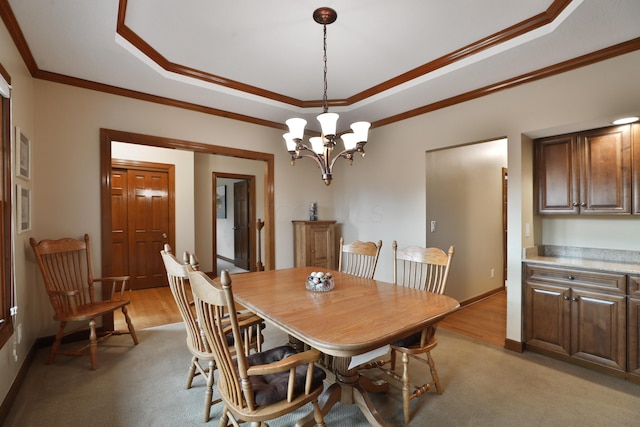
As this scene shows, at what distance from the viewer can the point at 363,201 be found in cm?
446

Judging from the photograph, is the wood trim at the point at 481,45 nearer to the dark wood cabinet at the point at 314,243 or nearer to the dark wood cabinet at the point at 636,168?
the dark wood cabinet at the point at 636,168

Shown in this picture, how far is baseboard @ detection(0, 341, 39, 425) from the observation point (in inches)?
73.2

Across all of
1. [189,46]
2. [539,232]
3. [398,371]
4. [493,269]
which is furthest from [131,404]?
[493,269]

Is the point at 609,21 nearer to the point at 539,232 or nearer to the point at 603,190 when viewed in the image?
the point at 603,190

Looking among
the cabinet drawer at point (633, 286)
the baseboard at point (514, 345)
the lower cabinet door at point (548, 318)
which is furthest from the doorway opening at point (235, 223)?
the cabinet drawer at point (633, 286)

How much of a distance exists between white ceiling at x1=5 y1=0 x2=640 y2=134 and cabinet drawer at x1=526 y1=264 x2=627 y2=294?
1.73 meters

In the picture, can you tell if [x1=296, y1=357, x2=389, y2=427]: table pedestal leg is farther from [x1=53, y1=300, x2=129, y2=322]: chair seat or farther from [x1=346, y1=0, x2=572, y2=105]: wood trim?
[x1=346, y1=0, x2=572, y2=105]: wood trim

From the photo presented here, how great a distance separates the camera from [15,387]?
209cm

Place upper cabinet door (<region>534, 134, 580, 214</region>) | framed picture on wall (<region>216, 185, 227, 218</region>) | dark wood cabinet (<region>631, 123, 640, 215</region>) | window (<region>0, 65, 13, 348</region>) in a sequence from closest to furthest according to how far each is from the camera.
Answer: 1. window (<region>0, 65, 13, 348</region>)
2. dark wood cabinet (<region>631, 123, 640, 215</region>)
3. upper cabinet door (<region>534, 134, 580, 214</region>)
4. framed picture on wall (<region>216, 185, 227, 218</region>)

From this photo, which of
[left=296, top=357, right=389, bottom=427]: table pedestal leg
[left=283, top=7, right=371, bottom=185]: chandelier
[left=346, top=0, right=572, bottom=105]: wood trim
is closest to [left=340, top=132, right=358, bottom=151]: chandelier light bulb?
[left=283, top=7, right=371, bottom=185]: chandelier

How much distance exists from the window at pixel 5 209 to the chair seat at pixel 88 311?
17.4 inches

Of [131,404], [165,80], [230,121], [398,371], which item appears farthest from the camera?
[230,121]

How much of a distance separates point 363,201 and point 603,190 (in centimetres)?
256

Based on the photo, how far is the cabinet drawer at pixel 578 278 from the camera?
233cm
